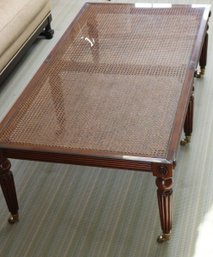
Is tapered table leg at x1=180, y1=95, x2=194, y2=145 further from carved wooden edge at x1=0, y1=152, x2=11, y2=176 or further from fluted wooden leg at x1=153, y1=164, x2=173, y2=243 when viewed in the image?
carved wooden edge at x1=0, y1=152, x2=11, y2=176

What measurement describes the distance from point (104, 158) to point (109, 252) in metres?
0.34

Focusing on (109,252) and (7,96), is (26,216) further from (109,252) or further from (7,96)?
(7,96)

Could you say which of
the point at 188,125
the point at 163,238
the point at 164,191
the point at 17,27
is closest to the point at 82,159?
the point at 164,191

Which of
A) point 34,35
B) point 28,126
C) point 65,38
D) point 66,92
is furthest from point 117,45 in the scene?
point 34,35

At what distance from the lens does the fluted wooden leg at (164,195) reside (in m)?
1.31

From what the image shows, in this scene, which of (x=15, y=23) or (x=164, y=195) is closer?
(x=164, y=195)

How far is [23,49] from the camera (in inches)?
93.6

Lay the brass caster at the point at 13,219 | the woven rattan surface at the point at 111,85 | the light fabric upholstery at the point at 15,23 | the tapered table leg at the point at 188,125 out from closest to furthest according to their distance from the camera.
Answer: the woven rattan surface at the point at 111,85 → the brass caster at the point at 13,219 → the tapered table leg at the point at 188,125 → the light fabric upholstery at the point at 15,23

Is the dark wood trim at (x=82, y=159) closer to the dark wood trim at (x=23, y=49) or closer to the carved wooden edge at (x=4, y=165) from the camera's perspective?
the carved wooden edge at (x=4, y=165)

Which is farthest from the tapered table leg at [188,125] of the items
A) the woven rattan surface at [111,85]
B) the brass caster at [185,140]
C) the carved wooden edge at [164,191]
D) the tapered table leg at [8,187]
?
the tapered table leg at [8,187]

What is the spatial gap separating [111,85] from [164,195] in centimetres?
49

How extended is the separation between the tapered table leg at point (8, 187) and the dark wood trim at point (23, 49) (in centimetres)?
82

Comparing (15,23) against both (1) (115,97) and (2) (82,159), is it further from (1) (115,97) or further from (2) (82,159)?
(2) (82,159)

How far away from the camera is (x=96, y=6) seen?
212cm
